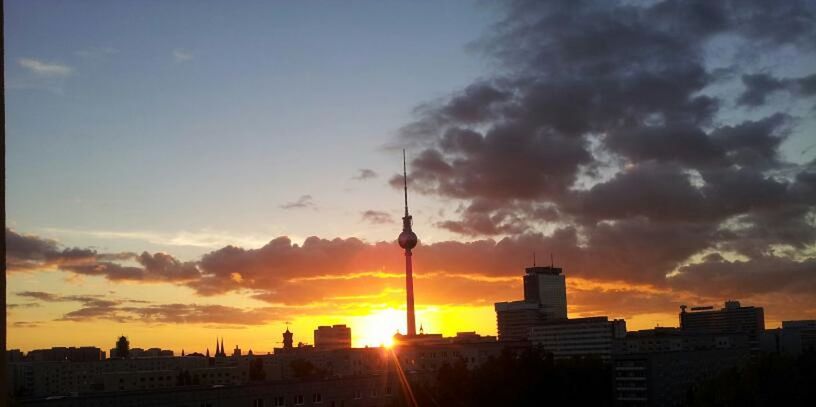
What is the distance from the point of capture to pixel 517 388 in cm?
9381

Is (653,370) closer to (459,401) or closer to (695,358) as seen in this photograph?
(695,358)

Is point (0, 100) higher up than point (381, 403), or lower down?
higher up

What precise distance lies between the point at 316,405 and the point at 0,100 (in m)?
70.7

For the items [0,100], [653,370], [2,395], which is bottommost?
[653,370]

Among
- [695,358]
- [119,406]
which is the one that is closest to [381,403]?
[119,406]

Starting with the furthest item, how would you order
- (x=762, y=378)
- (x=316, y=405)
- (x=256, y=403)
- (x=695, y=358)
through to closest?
(x=695, y=358)
(x=762, y=378)
(x=316, y=405)
(x=256, y=403)

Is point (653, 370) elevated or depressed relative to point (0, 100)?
depressed

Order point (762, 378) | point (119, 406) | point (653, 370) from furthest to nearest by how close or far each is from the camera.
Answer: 1. point (653, 370)
2. point (762, 378)
3. point (119, 406)

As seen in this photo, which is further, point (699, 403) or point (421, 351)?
point (421, 351)

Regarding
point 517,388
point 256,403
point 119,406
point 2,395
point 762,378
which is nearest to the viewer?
point 2,395

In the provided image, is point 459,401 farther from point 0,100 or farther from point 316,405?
point 0,100

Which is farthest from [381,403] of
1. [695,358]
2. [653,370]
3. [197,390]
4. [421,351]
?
[695,358]

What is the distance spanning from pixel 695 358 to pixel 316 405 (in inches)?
4409

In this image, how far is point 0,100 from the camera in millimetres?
12625
